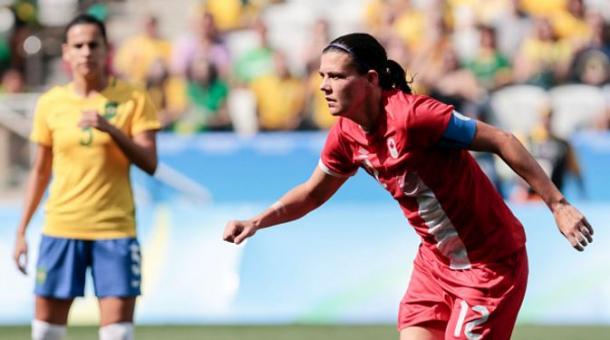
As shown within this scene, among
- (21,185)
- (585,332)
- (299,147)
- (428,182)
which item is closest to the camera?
(428,182)

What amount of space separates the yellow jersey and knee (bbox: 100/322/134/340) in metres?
0.50

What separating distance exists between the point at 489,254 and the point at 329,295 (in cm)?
630

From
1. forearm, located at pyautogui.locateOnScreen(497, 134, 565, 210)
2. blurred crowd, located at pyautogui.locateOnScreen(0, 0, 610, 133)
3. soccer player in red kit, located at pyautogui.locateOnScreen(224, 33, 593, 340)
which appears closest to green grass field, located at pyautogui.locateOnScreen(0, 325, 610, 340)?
blurred crowd, located at pyautogui.locateOnScreen(0, 0, 610, 133)

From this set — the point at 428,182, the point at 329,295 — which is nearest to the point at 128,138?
the point at 428,182

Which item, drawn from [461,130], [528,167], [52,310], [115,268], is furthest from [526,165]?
[52,310]

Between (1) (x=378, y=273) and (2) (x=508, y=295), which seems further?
(1) (x=378, y=273)

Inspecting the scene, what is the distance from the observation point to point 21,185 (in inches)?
608

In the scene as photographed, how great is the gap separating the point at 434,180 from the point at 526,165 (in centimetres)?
45

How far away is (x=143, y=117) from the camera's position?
7594 mm

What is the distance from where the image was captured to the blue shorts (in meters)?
7.50

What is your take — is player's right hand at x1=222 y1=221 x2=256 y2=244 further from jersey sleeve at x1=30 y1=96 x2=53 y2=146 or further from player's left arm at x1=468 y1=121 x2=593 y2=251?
jersey sleeve at x1=30 y1=96 x2=53 y2=146

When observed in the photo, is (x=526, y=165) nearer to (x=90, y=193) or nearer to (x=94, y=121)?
(x=94, y=121)

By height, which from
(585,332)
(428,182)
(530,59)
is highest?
(530,59)

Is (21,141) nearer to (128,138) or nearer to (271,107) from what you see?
(271,107)
